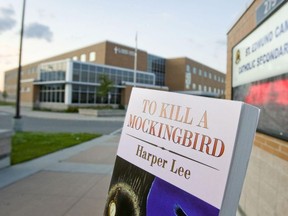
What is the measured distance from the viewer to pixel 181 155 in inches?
84.6

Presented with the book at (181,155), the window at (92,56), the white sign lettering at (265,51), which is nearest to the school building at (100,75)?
the window at (92,56)

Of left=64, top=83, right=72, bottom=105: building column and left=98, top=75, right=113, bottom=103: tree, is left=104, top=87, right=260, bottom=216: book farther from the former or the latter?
left=64, top=83, right=72, bottom=105: building column

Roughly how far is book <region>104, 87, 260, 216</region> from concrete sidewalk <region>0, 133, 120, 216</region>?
2647 mm

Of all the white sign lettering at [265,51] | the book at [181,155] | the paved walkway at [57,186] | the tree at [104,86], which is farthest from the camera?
the tree at [104,86]

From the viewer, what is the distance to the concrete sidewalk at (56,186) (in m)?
5.11

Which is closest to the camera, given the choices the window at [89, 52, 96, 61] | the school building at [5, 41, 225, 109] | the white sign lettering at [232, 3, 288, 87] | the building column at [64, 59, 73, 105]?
the white sign lettering at [232, 3, 288, 87]

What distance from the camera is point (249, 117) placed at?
6.15ft

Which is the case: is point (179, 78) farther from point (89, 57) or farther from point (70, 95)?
point (70, 95)

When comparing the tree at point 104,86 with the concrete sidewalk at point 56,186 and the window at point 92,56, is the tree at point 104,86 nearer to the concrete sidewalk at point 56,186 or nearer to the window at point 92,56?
the window at point 92,56

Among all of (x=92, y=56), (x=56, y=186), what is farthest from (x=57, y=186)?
(x=92, y=56)

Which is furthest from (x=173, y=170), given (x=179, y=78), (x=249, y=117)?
(x=179, y=78)

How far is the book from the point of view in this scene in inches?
73.3

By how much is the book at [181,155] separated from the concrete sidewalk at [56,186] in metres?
2.65

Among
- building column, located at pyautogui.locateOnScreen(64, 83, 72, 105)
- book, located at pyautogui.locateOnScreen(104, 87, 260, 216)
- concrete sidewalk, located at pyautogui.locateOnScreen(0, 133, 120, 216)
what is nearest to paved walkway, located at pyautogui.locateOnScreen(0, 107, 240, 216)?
concrete sidewalk, located at pyautogui.locateOnScreen(0, 133, 120, 216)
